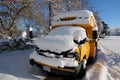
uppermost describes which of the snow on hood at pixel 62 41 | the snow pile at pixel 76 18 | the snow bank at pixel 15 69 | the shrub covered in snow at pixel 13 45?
the snow pile at pixel 76 18

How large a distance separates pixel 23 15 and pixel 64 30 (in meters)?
14.6

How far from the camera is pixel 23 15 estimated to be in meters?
23.7

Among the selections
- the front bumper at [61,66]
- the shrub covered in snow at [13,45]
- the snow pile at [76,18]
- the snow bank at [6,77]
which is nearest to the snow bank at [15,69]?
the snow bank at [6,77]

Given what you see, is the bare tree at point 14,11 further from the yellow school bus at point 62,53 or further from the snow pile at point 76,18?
the yellow school bus at point 62,53

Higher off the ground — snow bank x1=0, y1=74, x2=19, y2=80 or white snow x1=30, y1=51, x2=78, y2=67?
white snow x1=30, y1=51, x2=78, y2=67

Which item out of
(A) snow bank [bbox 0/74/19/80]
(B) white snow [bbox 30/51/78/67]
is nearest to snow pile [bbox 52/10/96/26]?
(B) white snow [bbox 30/51/78/67]

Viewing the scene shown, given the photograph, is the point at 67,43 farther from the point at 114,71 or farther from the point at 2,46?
the point at 2,46

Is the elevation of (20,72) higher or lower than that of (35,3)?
lower

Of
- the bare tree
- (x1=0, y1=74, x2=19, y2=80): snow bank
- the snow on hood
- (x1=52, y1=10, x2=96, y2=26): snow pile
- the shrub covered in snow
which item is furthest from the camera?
the bare tree

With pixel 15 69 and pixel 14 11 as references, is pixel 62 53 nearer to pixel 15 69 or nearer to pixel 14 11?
pixel 15 69

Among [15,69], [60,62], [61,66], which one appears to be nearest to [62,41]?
[60,62]

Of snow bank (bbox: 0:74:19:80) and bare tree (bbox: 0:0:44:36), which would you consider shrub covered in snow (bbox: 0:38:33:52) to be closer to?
bare tree (bbox: 0:0:44:36)

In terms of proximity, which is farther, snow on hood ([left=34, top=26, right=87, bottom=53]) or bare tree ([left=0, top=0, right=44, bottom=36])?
bare tree ([left=0, top=0, right=44, bottom=36])

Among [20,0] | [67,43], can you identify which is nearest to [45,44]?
[67,43]
